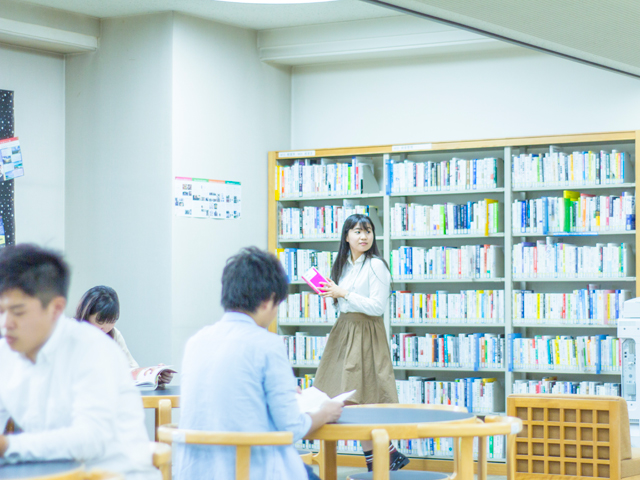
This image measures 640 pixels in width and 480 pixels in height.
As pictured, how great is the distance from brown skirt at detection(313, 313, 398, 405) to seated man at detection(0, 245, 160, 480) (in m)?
2.97

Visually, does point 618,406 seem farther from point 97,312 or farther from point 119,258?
point 119,258

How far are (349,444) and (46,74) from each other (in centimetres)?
338

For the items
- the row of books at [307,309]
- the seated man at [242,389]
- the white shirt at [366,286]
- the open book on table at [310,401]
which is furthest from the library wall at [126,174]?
the seated man at [242,389]

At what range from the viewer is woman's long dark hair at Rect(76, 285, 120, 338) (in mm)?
4082

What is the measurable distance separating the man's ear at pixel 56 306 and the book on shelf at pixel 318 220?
4.24 meters

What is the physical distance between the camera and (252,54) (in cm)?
637

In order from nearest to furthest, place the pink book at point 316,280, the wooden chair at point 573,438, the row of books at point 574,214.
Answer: the wooden chair at point 573,438 < the pink book at point 316,280 < the row of books at point 574,214

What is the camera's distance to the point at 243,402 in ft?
7.92

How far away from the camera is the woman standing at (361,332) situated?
16.1ft

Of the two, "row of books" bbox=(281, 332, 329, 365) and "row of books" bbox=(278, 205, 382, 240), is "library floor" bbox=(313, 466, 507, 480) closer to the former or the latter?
"row of books" bbox=(281, 332, 329, 365)

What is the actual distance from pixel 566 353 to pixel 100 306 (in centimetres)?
305

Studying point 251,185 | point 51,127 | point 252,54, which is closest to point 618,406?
point 251,185

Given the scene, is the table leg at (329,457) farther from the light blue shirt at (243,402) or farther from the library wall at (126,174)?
the library wall at (126,174)

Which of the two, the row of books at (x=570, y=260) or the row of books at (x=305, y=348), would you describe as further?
the row of books at (x=305, y=348)
